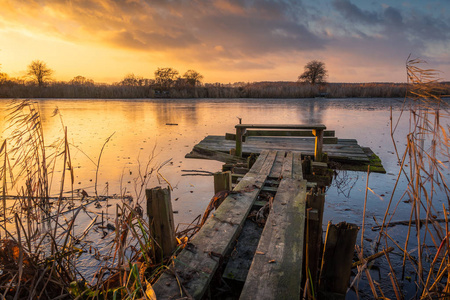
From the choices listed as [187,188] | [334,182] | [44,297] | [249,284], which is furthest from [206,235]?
[334,182]

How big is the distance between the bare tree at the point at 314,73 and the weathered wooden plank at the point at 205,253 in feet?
183

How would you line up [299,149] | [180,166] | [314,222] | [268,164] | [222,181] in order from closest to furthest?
[314,222] < [222,181] < [268,164] < [180,166] < [299,149]

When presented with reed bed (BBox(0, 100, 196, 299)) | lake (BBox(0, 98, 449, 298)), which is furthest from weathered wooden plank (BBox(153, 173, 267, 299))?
lake (BBox(0, 98, 449, 298))

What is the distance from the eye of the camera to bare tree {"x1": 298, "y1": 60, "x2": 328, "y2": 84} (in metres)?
54.5

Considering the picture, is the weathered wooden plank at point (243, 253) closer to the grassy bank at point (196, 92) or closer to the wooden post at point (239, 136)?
the wooden post at point (239, 136)

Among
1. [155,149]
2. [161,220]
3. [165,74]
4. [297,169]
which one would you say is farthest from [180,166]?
[165,74]

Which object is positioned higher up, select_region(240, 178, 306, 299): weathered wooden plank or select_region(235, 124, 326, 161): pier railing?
select_region(235, 124, 326, 161): pier railing

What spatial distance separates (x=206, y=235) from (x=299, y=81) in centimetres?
5882

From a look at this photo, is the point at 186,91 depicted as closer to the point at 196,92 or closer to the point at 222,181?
the point at 196,92

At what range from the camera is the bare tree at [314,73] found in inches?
2147

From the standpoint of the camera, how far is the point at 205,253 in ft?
7.68

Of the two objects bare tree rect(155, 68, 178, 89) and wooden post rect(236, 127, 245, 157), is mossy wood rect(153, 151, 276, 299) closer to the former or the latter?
wooden post rect(236, 127, 245, 157)

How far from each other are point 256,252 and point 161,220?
88 cm

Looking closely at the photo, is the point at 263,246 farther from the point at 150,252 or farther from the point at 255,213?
the point at 150,252
